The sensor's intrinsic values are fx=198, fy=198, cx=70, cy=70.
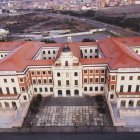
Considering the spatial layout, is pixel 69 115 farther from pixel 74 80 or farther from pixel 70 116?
pixel 74 80

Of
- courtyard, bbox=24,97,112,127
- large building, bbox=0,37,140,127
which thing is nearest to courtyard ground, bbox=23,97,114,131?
courtyard, bbox=24,97,112,127

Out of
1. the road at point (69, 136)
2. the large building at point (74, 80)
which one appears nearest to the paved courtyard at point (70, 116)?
the road at point (69, 136)

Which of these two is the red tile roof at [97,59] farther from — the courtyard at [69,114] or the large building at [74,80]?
the courtyard at [69,114]

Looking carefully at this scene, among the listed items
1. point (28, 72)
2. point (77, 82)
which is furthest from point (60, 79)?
point (28, 72)

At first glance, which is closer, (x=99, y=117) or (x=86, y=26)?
(x=99, y=117)

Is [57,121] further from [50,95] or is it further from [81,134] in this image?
[50,95]

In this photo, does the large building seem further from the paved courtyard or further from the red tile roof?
the paved courtyard
